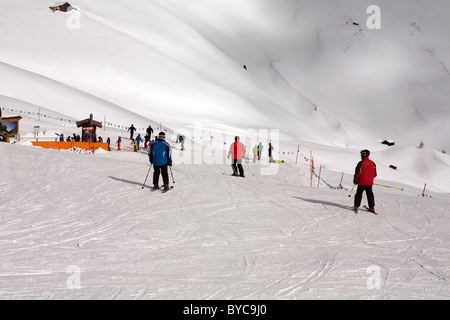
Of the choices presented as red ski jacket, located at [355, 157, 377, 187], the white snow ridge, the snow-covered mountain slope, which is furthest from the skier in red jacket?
the snow-covered mountain slope

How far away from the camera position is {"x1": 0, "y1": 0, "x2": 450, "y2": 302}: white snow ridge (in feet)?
16.0

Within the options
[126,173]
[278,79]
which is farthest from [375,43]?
[126,173]

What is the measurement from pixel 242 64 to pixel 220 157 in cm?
6624

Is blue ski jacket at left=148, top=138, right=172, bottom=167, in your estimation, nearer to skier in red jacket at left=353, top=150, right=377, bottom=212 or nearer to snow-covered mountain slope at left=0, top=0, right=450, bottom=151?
skier in red jacket at left=353, top=150, right=377, bottom=212

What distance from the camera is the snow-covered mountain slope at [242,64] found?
52.6 metres

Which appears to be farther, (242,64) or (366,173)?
(242,64)

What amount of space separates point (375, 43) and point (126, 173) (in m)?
132

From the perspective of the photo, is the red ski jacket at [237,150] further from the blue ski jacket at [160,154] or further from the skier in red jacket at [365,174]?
Result: the skier in red jacket at [365,174]

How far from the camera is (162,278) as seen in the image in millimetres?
4613

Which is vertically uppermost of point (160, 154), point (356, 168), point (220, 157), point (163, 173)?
point (220, 157)

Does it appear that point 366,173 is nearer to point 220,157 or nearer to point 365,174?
point 365,174

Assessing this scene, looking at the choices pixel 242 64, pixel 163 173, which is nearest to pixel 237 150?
pixel 163 173

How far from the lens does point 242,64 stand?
88.8 metres

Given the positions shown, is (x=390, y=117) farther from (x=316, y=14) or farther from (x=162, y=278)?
(x=162, y=278)
